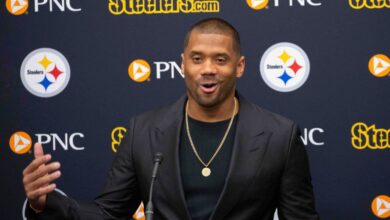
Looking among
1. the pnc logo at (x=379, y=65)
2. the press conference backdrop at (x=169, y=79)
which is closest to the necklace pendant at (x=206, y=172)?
the press conference backdrop at (x=169, y=79)

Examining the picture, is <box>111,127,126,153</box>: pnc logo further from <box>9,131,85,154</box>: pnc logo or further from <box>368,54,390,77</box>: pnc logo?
<box>368,54,390,77</box>: pnc logo

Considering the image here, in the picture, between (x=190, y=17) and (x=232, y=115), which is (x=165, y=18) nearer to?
(x=190, y=17)

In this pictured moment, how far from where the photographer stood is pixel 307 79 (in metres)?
2.92

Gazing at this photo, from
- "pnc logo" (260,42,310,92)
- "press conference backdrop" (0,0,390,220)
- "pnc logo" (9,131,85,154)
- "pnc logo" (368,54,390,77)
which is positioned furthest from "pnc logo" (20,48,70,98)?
"pnc logo" (368,54,390,77)

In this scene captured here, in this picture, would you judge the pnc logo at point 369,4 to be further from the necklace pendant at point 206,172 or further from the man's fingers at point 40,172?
the man's fingers at point 40,172

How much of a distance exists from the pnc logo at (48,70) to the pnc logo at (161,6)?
1.21 feet

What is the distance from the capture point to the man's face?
2.12m

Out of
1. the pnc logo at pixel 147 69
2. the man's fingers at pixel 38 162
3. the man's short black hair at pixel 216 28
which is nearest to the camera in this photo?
the man's fingers at pixel 38 162

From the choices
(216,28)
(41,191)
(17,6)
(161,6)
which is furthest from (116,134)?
(41,191)

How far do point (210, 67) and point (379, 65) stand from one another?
114cm

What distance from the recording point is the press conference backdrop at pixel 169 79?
→ 114 inches

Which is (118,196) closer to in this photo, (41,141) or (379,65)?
(41,141)

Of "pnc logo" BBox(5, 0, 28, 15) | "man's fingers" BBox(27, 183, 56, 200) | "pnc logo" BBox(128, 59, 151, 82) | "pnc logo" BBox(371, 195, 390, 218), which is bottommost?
"pnc logo" BBox(371, 195, 390, 218)

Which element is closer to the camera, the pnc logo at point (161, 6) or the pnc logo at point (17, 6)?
the pnc logo at point (161, 6)
